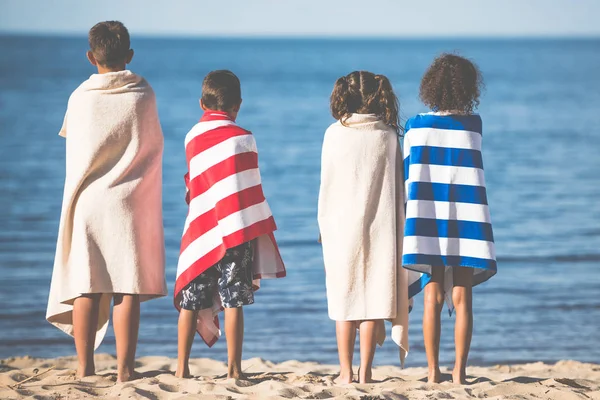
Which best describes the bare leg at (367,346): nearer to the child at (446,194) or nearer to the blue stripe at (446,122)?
the child at (446,194)

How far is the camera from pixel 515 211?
13688 millimetres

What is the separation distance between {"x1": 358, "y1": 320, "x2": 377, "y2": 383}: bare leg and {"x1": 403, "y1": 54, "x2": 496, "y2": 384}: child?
Result: 0.26 meters

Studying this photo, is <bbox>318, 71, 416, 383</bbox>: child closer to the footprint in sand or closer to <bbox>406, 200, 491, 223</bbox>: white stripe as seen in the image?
<bbox>406, 200, 491, 223</bbox>: white stripe

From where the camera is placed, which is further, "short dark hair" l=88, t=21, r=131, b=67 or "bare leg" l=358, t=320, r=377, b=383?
"bare leg" l=358, t=320, r=377, b=383

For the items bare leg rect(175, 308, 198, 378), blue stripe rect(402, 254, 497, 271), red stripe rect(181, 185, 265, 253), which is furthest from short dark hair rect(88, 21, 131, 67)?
blue stripe rect(402, 254, 497, 271)

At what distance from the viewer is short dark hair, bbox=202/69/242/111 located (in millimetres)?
4738

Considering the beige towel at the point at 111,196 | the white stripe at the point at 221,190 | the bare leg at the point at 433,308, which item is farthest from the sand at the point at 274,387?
the white stripe at the point at 221,190

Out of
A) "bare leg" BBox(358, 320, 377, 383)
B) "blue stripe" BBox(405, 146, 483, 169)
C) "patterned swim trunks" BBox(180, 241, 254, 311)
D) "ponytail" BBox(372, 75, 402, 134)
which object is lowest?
"bare leg" BBox(358, 320, 377, 383)

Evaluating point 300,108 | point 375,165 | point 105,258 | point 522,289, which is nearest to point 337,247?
point 375,165

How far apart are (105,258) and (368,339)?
132 centimetres

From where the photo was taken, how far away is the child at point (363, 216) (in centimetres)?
475

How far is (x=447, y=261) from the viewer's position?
470 centimetres

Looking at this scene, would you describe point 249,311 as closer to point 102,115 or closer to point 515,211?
point 102,115

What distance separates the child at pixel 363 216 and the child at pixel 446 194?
0.10m
